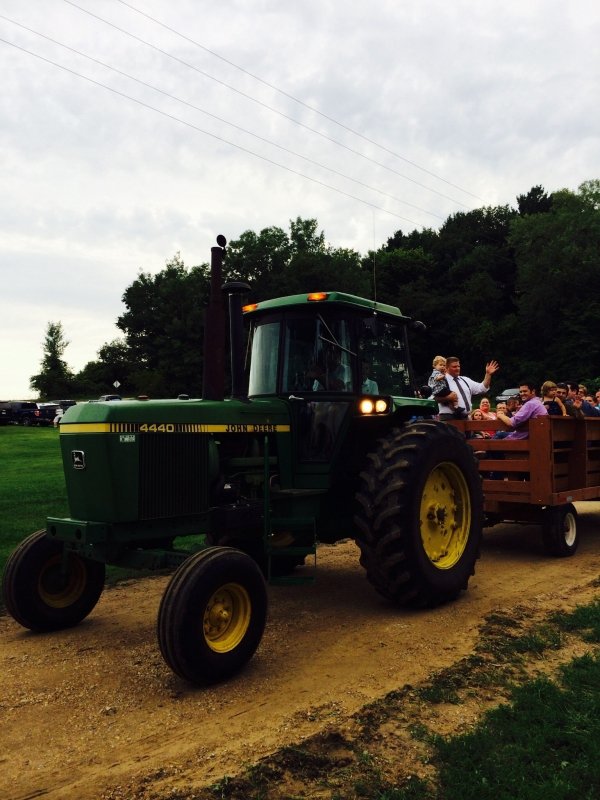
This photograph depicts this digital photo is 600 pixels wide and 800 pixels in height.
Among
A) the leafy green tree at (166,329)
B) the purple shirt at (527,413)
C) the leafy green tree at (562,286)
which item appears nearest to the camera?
the purple shirt at (527,413)

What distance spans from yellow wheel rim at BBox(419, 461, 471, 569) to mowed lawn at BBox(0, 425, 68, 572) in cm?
426

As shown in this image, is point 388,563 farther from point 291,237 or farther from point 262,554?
point 291,237

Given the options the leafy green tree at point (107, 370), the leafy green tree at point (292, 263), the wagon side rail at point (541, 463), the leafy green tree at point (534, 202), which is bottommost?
the wagon side rail at point (541, 463)

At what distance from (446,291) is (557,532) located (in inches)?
2255

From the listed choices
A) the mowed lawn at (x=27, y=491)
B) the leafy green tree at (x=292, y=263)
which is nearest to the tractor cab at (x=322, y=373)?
the mowed lawn at (x=27, y=491)

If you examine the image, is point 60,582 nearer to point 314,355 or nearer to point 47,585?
point 47,585

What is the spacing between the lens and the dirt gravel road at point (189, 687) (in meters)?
3.15

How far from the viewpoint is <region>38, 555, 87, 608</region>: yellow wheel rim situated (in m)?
5.03

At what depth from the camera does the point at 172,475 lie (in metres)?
4.70

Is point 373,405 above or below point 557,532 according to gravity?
above

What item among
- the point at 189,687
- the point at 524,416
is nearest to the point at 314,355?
the point at 189,687

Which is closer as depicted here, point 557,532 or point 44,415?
point 557,532

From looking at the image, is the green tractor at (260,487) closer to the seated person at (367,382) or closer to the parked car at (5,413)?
the seated person at (367,382)

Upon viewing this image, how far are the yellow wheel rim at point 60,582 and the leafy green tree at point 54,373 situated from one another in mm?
64958
